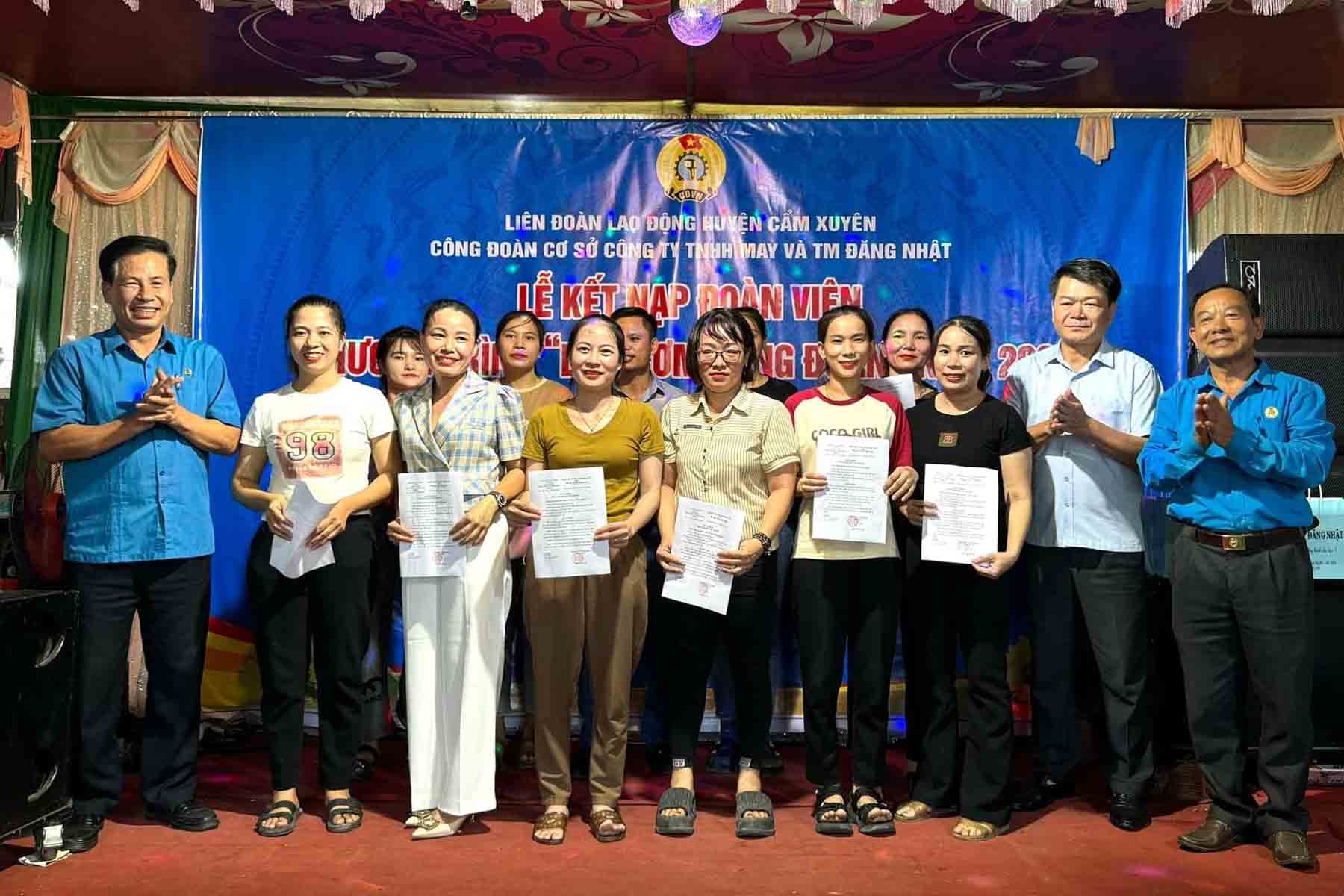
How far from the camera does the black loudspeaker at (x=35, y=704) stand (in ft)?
10.4

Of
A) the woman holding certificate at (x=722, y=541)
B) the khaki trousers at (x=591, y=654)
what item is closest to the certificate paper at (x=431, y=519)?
the khaki trousers at (x=591, y=654)

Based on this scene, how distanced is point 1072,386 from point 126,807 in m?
3.65

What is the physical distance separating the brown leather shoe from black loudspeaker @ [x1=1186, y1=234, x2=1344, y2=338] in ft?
6.02

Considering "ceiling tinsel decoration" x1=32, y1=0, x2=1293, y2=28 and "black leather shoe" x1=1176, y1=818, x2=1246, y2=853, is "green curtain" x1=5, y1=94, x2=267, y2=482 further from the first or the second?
"black leather shoe" x1=1176, y1=818, x2=1246, y2=853

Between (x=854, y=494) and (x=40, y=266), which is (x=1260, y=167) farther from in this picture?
(x=40, y=266)

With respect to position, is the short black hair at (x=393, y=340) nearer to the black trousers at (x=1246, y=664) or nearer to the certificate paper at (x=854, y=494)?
the certificate paper at (x=854, y=494)

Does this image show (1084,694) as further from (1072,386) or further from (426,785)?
(426,785)

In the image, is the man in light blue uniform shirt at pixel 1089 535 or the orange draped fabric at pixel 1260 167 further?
the orange draped fabric at pixel 1260 167

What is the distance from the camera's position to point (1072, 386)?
12.7ft

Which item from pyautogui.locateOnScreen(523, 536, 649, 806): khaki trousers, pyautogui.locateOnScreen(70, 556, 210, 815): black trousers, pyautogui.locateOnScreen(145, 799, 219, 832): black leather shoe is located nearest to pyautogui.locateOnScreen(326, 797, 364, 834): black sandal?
pyautogui.locateOnScreen(145, 799, 219, 832): black leather shoe

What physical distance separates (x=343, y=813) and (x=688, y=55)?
3.31 meters

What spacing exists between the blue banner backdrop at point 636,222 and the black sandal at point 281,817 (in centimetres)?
173

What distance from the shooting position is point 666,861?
331cm

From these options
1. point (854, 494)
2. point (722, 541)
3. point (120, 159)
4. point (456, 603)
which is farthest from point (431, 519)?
point (120, 159)
